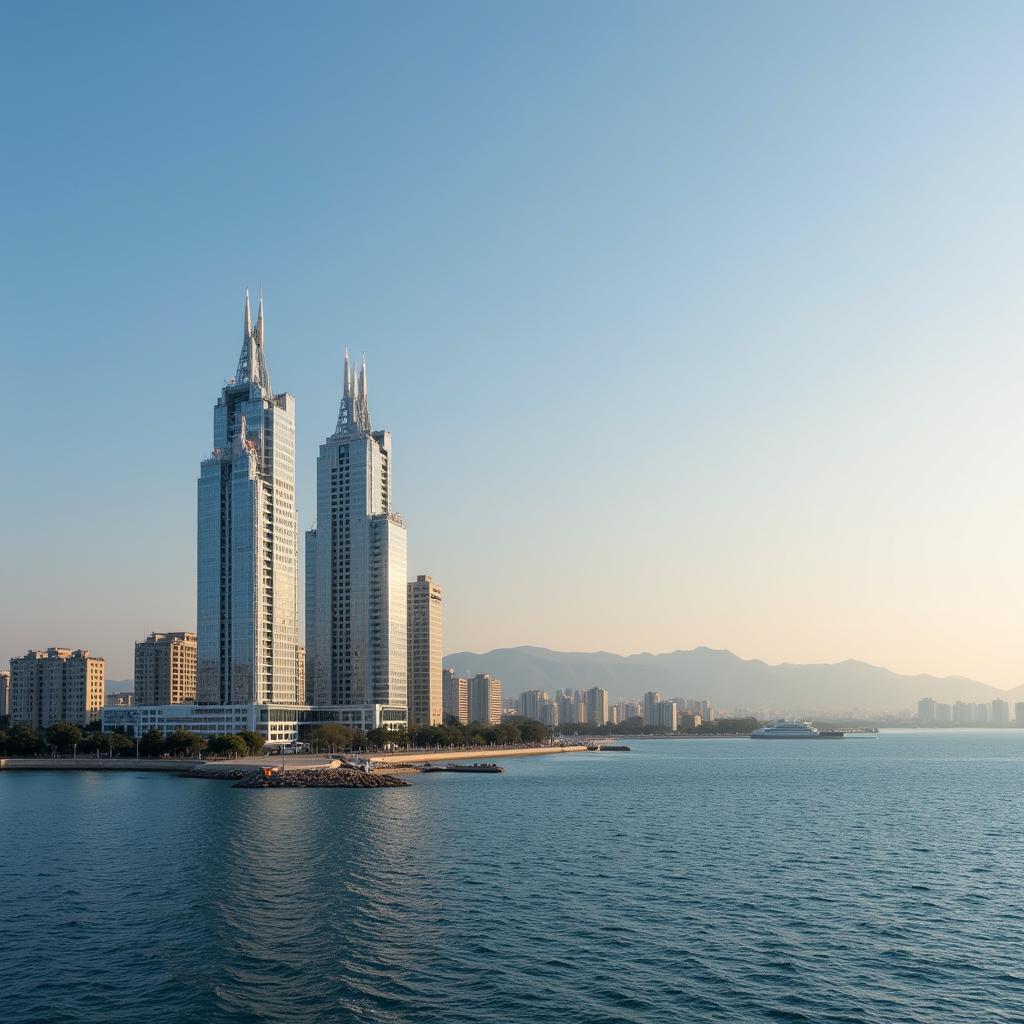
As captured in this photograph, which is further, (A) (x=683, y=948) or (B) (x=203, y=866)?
(B) (x=203, y=866)

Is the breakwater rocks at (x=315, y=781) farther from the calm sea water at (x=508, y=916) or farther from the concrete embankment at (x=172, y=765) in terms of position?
the calm sea water at (x=508, y=916)

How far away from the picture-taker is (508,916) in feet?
199

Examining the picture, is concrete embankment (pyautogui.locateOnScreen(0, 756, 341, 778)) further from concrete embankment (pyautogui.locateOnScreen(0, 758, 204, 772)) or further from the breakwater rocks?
the breakwater rocks

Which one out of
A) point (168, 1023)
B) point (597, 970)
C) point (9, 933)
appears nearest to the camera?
point (168, 1023)

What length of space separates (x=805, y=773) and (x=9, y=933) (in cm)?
16478

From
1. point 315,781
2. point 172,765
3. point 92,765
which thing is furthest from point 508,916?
point 92,765

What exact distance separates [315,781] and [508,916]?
101m

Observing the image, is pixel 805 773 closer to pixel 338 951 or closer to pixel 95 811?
pixel 95 811

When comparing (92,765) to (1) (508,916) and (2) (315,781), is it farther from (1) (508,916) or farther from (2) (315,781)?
(1) (508,916)

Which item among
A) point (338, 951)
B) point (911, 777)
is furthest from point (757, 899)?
point (911, 777)

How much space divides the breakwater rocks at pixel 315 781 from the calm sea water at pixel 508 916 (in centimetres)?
3539

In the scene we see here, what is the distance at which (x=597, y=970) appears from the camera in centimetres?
4975

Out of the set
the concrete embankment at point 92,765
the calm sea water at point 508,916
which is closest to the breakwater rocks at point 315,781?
the calm sea water at point 508,916

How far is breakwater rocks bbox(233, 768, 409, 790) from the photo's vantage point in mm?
151000
